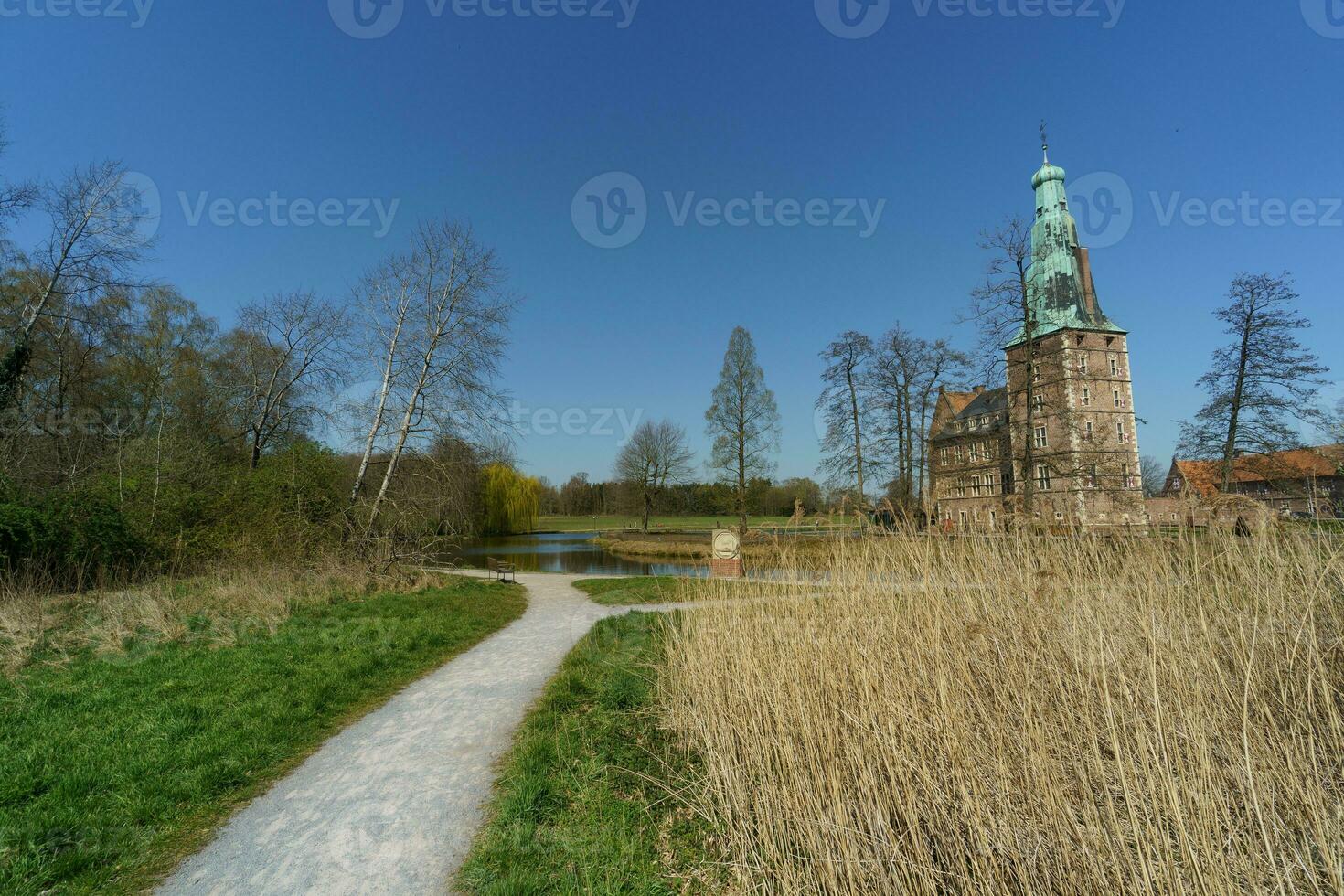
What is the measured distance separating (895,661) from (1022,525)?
271cm

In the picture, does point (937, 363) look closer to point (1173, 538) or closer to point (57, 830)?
point (1173, 538)

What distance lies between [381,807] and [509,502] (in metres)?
43.5

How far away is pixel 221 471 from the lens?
631 inches

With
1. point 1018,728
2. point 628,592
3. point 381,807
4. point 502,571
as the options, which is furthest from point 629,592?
point 1018,728

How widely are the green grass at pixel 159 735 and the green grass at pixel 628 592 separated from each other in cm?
462

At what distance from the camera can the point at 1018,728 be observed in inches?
106

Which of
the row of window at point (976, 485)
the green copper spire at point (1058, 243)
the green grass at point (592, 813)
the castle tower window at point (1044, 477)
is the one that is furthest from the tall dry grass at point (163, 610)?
the green copper spire at point (1058, 243)

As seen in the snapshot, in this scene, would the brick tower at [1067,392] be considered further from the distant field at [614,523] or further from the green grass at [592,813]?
the distant field at [614,523]

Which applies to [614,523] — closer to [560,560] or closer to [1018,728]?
[560,560]

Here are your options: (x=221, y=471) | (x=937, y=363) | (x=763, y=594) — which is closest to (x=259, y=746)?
(x=763, y=594)

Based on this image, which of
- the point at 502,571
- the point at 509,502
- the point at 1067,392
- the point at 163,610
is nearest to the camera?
the point at 163,610

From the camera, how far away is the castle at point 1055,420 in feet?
Result: 24.3

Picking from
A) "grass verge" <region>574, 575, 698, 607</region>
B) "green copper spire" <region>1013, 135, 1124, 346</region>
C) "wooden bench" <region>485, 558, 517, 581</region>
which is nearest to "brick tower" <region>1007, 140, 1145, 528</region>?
"green copper spire" <region>1013, 135, 1124, 346</region>

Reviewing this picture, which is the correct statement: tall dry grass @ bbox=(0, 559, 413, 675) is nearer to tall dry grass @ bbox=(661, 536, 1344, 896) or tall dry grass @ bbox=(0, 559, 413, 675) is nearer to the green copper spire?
tall dry grass @ bbox=(661, 536, 1344, 896)
